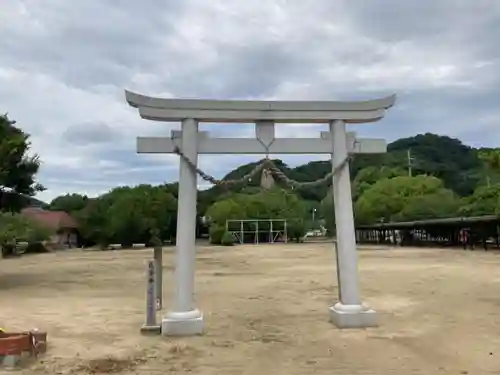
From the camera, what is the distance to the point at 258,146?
7.92 metres

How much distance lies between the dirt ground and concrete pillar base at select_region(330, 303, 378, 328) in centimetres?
19

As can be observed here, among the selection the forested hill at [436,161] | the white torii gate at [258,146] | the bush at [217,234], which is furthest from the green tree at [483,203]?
the forested hill at [436,161]

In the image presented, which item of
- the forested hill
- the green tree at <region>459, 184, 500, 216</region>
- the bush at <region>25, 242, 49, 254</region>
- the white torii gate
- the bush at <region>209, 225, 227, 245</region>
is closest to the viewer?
the white torii gate

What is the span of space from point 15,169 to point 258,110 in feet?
35.4

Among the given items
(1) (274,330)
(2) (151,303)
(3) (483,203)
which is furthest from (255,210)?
(2) (151,303)

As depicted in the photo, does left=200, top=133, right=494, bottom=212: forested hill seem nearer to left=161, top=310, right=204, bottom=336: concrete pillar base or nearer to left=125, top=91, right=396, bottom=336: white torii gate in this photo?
left=125, top=91, right=396, bottom=336: white torii gate

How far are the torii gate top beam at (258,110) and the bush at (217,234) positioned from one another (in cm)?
4327

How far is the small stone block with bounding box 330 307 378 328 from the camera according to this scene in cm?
767

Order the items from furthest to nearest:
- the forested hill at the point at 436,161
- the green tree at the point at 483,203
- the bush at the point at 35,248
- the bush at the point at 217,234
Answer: the forested hill at the point at 436,161
the bush at the point at 217,234
the bush at the point at 35,248
the green tree at the point at 483,203

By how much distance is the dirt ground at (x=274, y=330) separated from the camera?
5.75 metres

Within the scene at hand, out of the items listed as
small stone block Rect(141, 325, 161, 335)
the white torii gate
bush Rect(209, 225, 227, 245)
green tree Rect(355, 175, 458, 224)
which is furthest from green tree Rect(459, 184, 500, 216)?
small stone block Rect(141, 325, 161, 335)

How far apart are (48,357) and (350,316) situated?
4.08 meters

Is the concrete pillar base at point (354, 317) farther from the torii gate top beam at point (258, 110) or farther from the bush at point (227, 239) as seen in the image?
the bush at point (227, 239)

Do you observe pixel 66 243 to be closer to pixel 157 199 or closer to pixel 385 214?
pixel 157 199
